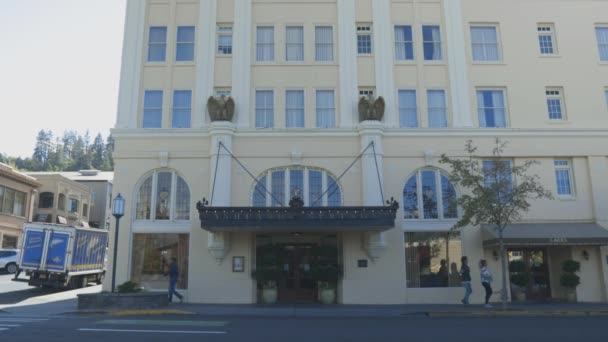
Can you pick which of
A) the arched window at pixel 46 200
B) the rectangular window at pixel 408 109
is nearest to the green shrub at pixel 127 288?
the rectangular window at pixel 408 109

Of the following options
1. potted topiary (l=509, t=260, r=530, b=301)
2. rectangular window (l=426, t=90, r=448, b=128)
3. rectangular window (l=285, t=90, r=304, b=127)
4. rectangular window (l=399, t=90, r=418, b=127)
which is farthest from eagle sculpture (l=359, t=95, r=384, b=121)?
potted topiary (l=509, t=260, r=530, b=301)

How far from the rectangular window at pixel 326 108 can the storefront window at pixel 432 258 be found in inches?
246

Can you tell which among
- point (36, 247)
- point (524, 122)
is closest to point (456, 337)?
point (524, 122)

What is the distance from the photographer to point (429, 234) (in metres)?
21.4

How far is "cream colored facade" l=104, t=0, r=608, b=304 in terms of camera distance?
20922mm

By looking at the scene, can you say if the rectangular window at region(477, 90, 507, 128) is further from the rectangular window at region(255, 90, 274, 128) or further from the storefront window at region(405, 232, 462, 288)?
the rectangular window at region(255, 90, 274, 128)

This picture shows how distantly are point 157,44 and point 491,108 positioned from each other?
53.6 ft

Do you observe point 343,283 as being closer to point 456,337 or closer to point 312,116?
point 312,116

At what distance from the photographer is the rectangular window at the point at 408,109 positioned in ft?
74.1

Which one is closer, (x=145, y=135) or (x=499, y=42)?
(x=145, y=135)

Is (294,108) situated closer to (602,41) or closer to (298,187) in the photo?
(298,187)

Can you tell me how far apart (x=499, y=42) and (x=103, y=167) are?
11576 centimetres

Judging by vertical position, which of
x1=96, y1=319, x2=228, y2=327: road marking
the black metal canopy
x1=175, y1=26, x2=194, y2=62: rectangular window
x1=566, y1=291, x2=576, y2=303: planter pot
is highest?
x1=175, y1=26, x2=194, y2=62: rectangular window

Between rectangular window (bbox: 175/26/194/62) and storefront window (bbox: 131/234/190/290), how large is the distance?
855 centimetres
